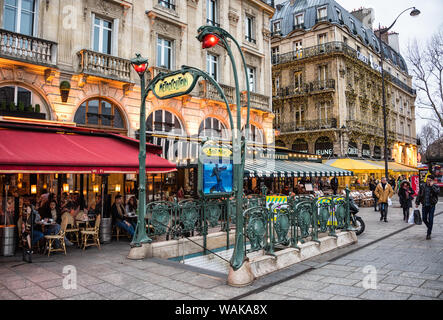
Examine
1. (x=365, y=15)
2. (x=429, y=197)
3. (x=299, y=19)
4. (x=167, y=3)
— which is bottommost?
(x=429, y=197)

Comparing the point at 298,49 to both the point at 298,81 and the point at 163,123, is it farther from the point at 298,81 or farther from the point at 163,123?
the point at 163,123

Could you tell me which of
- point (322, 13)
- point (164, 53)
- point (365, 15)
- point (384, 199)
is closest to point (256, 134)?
point (164, 53)

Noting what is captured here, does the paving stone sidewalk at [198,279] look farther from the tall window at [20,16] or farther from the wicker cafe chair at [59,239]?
the tall window at [20,16]

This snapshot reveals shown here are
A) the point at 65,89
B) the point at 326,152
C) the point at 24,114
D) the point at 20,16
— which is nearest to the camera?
the point at 24,114

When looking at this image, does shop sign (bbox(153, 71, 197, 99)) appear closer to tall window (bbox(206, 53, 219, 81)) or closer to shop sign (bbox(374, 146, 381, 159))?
tall window (bbox(206, 53, 219, 81))

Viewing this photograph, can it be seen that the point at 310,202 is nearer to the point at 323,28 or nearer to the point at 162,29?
the point at 162,29

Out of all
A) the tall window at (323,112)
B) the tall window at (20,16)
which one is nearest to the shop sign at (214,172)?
the tall window at (20,16)

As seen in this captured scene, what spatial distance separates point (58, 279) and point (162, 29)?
42.3 ft

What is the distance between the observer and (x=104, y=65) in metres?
13.0

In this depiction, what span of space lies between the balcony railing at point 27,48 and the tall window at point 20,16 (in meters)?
0.68

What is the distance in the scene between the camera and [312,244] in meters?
7.49

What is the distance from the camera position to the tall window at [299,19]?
113 ft

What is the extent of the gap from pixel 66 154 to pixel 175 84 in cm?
335

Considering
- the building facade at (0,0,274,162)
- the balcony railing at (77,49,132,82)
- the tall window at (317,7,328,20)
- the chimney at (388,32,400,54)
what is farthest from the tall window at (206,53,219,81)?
the chimney at (388,32,400,54)
